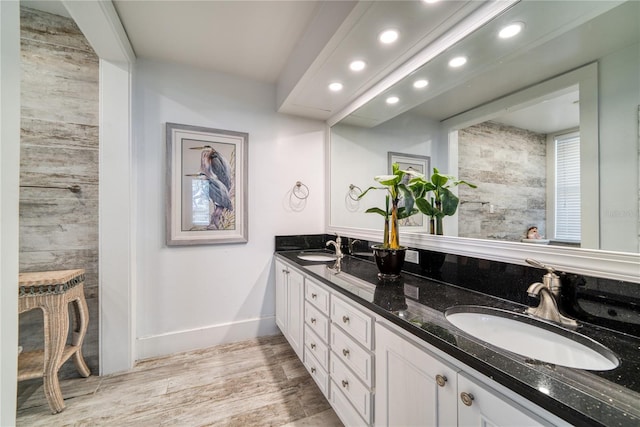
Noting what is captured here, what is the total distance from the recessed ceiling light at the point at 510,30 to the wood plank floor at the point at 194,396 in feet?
7.37

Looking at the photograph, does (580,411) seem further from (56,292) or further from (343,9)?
(56,292)

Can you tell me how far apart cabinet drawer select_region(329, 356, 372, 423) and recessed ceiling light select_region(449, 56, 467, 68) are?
5.75ft

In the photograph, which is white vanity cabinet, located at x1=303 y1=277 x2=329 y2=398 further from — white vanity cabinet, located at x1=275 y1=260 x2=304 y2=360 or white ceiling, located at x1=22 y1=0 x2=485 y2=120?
white ceiling, located at x1=22 y1=0 x2=485 y2=120

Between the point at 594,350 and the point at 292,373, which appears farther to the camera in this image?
the point at 292,373

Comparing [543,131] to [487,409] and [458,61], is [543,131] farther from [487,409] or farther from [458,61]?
[487,409]

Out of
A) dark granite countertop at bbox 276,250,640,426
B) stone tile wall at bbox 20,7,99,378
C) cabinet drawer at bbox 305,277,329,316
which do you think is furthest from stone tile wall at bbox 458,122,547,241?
stone tile wall at bbox 20,7,99,378

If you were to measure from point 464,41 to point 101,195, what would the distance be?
2575 mm

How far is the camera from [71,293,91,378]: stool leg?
183 centimetres

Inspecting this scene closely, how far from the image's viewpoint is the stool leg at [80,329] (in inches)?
71.9

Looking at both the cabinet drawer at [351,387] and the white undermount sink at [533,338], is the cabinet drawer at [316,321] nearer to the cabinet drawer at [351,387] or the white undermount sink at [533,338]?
the cabinet drawer at [351,387]

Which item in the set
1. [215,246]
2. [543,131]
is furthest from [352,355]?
[215,246]

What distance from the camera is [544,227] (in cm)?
107

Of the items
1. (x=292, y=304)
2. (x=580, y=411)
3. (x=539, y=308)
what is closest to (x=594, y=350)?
(x=539, y=308)

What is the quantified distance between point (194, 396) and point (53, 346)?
93 cm
